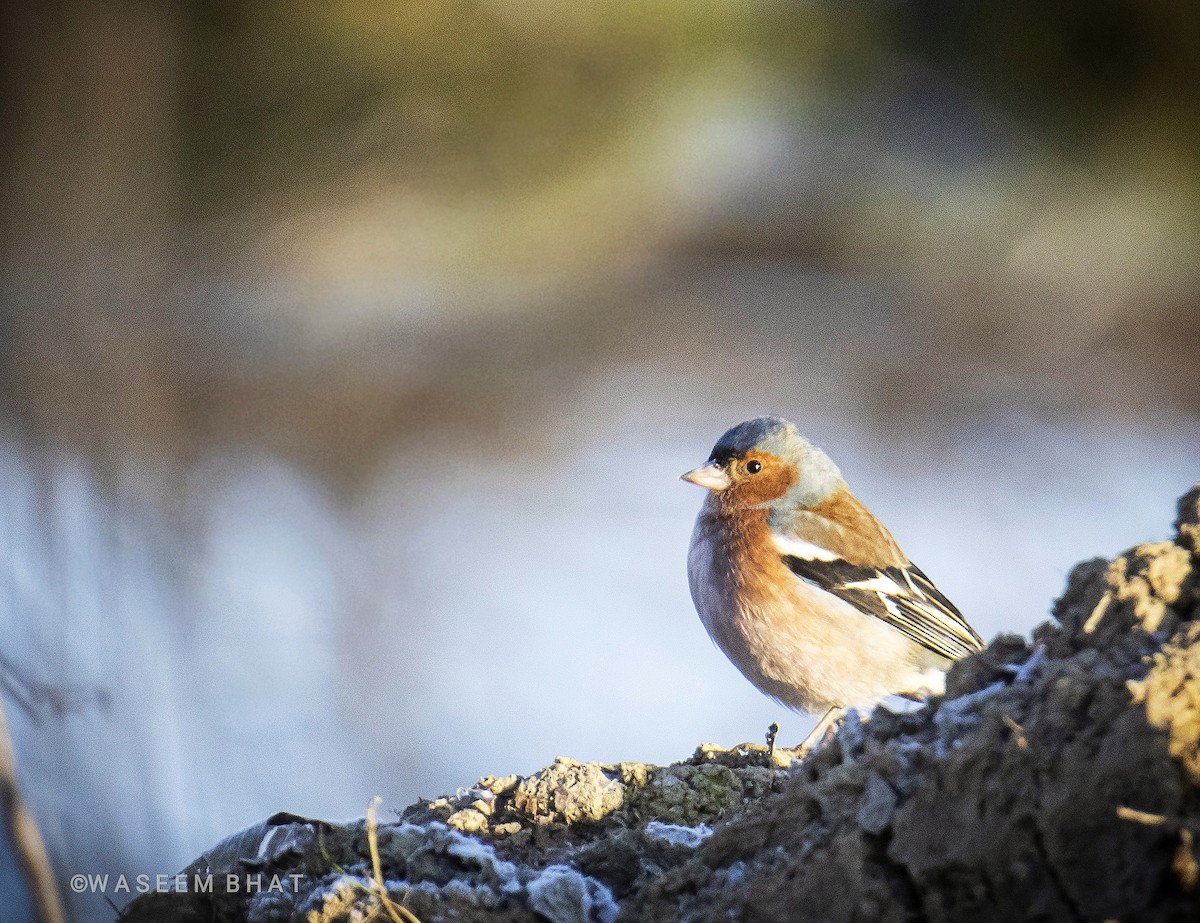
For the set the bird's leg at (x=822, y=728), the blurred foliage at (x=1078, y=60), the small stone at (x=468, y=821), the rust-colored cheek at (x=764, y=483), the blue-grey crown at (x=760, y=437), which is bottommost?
the bird's leg at (x=822, y=728)

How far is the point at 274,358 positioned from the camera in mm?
5355

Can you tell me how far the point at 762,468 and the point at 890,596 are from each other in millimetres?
709

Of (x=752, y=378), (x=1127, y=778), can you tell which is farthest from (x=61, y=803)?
(x=752, y=378)

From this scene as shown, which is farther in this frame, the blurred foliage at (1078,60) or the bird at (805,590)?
the blurred foliage at (1078,60)

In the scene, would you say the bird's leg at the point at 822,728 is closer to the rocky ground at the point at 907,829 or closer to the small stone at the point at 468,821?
the rocky ground at the point at 907,829

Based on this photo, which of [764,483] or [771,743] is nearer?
[771,743]

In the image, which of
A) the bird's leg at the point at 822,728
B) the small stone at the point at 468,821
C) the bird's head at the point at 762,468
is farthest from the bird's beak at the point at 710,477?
the small stone at the point at 468,821

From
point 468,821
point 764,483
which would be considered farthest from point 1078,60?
point 468,821

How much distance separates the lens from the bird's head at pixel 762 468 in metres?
4.27

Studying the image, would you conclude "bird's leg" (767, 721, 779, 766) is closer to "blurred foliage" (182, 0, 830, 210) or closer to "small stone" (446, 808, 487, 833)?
"small stone" (446, 808, 487, 833)

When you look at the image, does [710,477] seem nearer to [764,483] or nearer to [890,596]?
[764,483]

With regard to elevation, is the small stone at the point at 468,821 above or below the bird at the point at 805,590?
below

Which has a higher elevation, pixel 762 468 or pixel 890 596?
pixel 762 468

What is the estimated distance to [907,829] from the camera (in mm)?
1490
